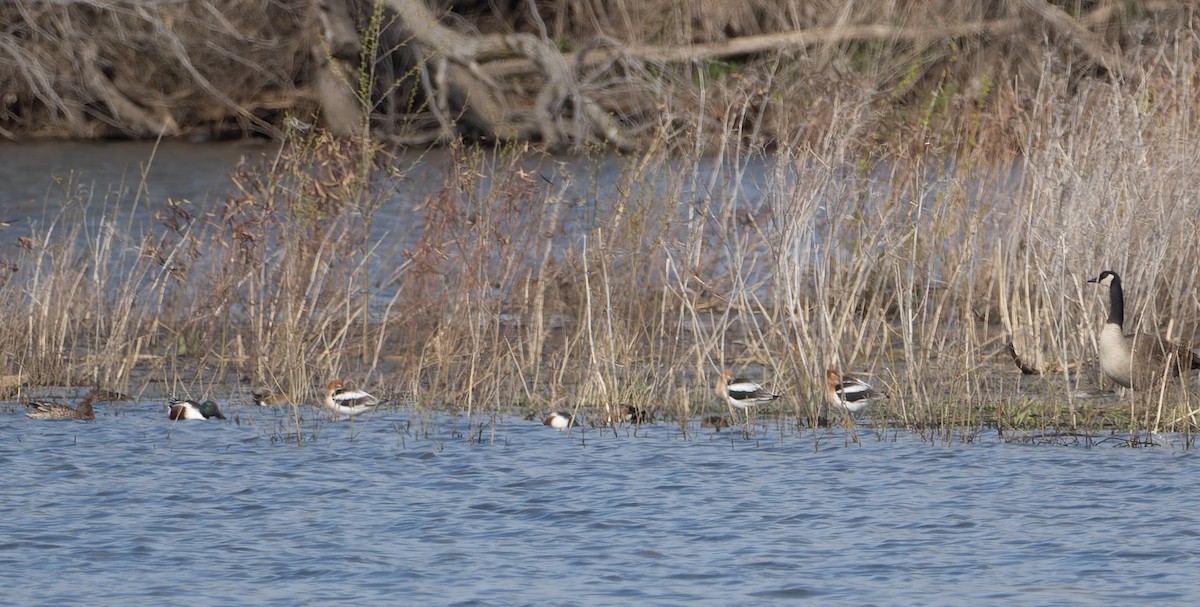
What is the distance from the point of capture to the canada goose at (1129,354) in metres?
8.70

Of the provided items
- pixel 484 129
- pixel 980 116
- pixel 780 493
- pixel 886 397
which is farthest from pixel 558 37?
pixel 780 493

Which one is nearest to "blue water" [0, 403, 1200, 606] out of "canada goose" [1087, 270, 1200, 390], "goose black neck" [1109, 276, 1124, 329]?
"canada goose" [1087, 270, 1200, 390]

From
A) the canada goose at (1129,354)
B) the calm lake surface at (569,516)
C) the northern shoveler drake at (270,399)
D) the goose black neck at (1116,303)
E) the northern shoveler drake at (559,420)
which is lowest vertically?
the calm lake surface at (569,516)

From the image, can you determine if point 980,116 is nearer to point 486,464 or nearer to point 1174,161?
point 1174,161

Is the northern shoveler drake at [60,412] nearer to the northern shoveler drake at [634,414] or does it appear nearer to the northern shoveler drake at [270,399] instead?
the northern shoveler drake at [270,399]

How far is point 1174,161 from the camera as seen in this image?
929 cm

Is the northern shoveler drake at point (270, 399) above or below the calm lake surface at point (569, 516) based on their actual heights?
above

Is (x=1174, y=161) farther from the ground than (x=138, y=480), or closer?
farther from the ground

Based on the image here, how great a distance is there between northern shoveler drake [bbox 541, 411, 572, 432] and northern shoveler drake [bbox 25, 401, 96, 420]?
2.41 m

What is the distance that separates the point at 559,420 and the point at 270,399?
1.71 meters

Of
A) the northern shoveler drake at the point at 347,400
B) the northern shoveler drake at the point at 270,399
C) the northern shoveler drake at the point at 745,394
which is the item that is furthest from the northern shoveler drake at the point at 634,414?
the northern shoveler drake at the point at 270,399

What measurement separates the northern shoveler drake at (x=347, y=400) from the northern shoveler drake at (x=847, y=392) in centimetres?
237

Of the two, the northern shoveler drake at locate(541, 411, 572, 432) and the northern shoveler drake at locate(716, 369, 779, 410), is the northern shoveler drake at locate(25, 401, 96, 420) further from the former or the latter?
the northern shoveler drake at locate(716, 369, 779, 410)

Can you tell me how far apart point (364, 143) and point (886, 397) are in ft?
10.6
